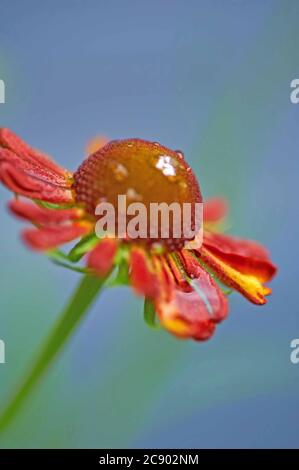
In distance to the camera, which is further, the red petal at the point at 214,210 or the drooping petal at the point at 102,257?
the red petal at the point at 214,210

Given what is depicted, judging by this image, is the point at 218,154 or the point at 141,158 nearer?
the point at 141,158

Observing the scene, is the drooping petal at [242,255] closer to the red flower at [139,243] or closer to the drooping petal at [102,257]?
the red flower at [139,243]

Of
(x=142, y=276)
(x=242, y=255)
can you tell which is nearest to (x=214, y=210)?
(x=242, y=255)

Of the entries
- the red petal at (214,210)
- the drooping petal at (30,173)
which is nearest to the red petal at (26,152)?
the drooping petal at (30,173)

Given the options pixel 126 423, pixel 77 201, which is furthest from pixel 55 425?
pixel 77 201

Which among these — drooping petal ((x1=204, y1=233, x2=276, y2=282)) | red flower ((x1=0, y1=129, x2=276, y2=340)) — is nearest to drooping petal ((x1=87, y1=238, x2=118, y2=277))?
red flower ((x1=0, y1=129, x2=276, y2=340))
